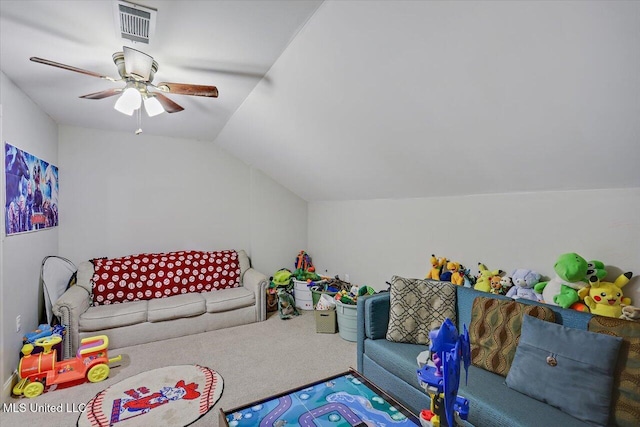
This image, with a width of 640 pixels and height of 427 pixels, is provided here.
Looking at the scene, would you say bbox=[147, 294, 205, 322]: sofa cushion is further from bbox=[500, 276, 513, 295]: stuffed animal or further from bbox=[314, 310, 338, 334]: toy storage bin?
bbox=[500, 276, 513, 295]: stuffed animal

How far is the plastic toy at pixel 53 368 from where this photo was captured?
242cm

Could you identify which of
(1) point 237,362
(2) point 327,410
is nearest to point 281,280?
(1) point 237,362

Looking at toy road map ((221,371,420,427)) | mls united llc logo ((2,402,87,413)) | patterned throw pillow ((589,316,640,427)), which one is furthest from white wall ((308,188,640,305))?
mls united llc logo ((2,402,87,413))

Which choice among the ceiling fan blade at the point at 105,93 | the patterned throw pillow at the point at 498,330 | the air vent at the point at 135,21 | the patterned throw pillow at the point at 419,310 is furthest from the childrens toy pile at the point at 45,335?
the patterned throw pillow at the point at 498,330

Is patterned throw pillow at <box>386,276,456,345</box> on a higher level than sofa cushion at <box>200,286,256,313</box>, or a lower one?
higher

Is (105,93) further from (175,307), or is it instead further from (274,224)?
(274,224)

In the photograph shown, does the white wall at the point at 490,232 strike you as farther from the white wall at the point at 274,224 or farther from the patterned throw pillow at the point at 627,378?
the white wall at the point at 274,224

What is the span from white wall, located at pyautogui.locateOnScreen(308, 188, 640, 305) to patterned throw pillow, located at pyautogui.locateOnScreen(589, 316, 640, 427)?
0.33m

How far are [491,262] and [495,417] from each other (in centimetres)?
124

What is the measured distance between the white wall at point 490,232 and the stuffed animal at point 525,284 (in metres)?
0.09

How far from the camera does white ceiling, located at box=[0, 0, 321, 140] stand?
1.63 metres

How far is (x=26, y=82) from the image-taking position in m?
2.52

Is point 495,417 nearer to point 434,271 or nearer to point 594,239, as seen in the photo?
point 594,239

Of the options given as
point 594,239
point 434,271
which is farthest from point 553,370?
point 434,271
